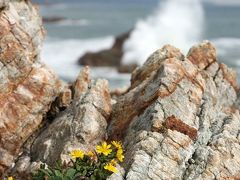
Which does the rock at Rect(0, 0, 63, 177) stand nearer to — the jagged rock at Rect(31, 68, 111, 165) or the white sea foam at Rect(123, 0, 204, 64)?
the jagged rock at Rect(31, 68, 111, 165)

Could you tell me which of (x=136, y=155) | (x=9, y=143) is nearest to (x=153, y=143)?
(x=136, y=155)

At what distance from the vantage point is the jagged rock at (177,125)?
1191cm

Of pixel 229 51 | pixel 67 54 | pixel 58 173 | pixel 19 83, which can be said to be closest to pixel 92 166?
pixel 58 173

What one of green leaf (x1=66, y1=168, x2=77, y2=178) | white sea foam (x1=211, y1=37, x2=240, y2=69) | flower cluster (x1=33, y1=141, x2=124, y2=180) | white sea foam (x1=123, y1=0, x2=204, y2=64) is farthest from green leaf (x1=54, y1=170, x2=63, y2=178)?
white sea foam (x1=211, y1=37, x2=240, y2=69)

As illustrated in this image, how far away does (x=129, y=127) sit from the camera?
13477 mm

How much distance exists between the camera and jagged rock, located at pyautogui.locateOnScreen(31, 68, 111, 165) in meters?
13.2

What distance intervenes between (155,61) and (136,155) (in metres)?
4.60

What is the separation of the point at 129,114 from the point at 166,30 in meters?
61.5

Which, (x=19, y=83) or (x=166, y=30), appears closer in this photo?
(x=19, y=83)

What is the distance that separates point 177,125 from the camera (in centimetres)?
1285

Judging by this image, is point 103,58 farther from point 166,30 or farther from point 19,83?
point 19,83

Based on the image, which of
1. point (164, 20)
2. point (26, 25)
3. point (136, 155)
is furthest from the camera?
point (164, 20)

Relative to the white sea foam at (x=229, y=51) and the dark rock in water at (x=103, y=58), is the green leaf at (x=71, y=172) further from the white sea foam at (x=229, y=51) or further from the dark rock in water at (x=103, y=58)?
the white sea foam at (x=229, y=51)

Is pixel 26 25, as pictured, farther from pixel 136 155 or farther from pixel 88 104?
pixel 136 155
